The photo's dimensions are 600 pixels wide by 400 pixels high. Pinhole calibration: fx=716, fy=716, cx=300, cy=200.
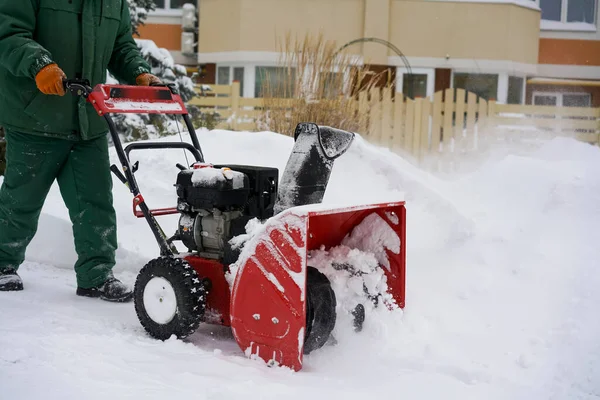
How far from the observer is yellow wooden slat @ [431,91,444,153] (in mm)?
10969

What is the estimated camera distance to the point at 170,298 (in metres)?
2.99

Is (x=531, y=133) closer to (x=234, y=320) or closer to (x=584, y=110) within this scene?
(x=584, y=110)

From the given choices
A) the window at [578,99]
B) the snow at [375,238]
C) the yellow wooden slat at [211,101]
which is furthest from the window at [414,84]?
the snow at [375,238]

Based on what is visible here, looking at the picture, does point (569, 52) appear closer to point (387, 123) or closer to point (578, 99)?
point (578, 99)

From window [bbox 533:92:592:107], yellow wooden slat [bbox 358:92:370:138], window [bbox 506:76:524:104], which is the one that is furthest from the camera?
window [bbox 533:92:592:107]

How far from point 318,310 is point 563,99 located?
15621 mm

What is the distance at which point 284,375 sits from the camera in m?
2.68

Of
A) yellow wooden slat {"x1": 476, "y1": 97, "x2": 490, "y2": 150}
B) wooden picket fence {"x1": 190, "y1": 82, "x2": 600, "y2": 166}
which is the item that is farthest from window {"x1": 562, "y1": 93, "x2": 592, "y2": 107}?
yellow wooden slat {"x1": 476, "y1": 97, "x2": 490, "y2": 150}

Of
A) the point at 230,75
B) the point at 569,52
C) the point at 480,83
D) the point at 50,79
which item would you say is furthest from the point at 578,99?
the point at 50,79

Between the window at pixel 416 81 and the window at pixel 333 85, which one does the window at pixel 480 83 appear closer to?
the window at pixel 416 81

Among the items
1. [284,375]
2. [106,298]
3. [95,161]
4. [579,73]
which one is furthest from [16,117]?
[579,73]

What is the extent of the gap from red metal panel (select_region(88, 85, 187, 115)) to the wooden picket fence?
6421 millimetres

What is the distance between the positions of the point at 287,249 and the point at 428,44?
13.2 m

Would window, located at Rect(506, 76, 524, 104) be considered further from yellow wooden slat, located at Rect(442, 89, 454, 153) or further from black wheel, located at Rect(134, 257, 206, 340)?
black wheel, located at Rect(134, 257, 206, 340)
